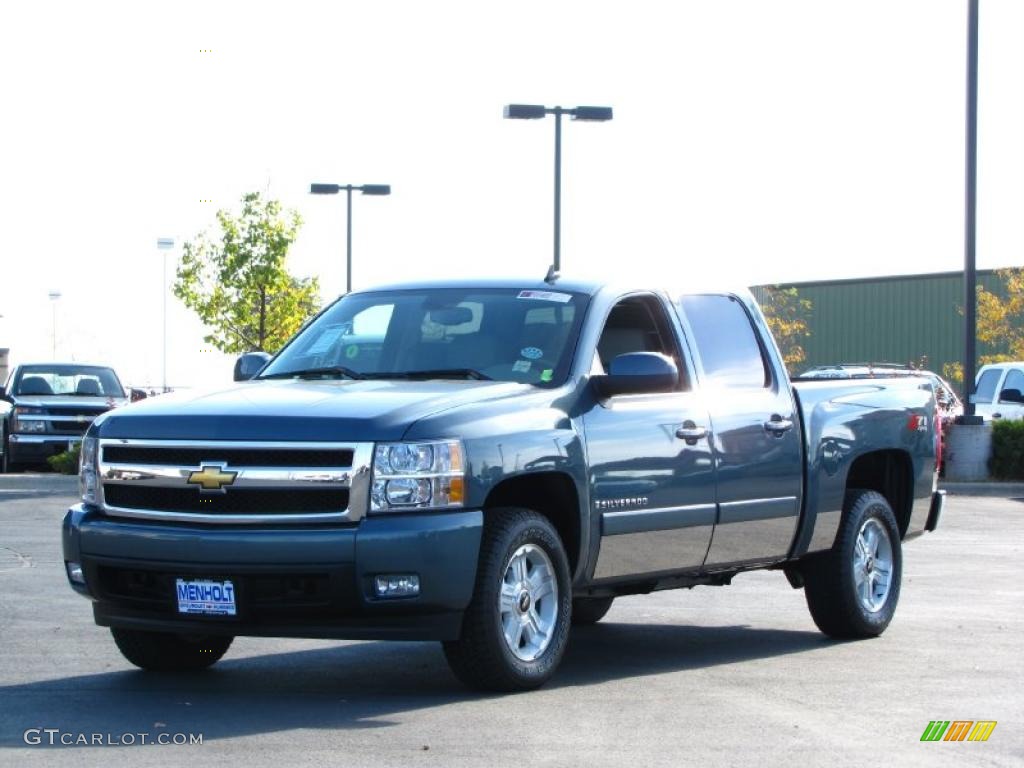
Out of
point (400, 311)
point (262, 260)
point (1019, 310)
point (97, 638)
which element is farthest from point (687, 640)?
point (1019, 310)

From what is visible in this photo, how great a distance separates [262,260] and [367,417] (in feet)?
148

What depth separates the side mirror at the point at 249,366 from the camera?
1044 cm

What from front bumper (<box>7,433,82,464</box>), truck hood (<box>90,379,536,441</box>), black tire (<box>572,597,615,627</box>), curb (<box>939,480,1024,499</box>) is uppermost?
truck hood (<box>90,379,536,441</box>)

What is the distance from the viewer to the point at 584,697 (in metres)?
8.78

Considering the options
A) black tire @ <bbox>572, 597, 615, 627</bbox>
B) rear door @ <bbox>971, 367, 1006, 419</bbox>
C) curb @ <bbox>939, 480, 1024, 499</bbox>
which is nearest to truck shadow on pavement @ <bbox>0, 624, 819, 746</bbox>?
black tire @ <bbox>572, 597, 615, 627</bbox>

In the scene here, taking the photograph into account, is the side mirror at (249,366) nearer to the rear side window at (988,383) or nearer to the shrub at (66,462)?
the shrub at (66,462)

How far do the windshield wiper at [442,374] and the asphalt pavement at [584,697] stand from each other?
4.87ft

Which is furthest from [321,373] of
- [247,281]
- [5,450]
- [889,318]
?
[889,318]

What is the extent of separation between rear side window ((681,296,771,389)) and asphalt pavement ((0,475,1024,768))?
1532mm

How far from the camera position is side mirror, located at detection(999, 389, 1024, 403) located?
3044 cm

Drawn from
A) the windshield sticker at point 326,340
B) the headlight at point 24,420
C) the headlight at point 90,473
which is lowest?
the headlight at point 24,420

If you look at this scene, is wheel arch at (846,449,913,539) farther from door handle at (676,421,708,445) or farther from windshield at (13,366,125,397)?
windshield at (13,366,125,397)

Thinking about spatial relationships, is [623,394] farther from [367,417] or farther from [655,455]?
[367,417]
